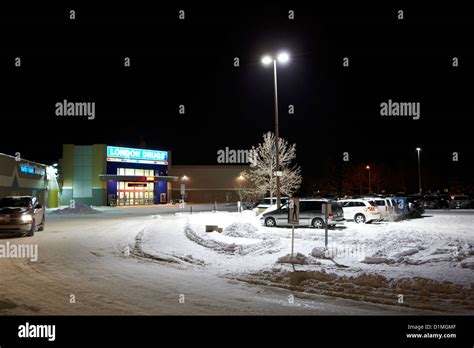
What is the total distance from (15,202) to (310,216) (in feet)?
47.0

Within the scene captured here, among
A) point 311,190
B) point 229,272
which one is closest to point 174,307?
point 229,272

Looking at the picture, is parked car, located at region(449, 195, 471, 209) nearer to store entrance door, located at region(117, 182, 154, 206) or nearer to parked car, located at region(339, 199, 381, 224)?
parked car, located at region(339, 199, 381, 224)

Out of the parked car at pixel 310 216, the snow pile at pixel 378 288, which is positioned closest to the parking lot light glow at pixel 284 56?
the parked car at pixel 310 216

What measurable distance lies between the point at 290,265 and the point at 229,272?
1.75 meters

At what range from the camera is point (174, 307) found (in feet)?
26.0

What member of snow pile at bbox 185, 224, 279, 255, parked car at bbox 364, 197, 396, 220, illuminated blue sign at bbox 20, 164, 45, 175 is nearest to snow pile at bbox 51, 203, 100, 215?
illuminated blue sign at bbox 20, 164, 45, 175

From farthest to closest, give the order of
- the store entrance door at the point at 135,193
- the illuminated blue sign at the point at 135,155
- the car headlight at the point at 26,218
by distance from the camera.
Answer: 1. the store entrance door at the point at 135,193
2. the illuminated blue sign at the point at 135,155
3. the car headlight at the point at 26,218

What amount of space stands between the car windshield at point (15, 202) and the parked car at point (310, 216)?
39.1ft

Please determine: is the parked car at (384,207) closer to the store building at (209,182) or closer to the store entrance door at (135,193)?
the store entrance door at (135,193)

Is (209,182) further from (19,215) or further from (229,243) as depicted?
(229,243)

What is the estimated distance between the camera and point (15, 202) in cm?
2033

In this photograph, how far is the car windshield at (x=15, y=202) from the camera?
65.7ft

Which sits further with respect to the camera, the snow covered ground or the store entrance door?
the store entrance door

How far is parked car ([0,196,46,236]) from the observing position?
742 inches
